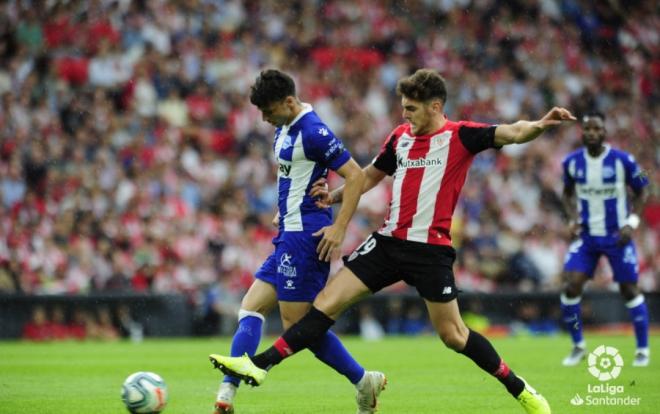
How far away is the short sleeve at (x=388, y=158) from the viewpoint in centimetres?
815

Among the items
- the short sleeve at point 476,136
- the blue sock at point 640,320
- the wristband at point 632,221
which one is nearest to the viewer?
the short sleeve at point 476,136

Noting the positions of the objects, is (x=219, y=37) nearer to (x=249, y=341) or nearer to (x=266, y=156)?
(x=266, y=156)

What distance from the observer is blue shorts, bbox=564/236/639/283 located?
1298cm

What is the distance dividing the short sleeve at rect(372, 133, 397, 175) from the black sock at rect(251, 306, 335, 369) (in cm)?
125

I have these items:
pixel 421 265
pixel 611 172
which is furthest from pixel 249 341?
pixel 611 172

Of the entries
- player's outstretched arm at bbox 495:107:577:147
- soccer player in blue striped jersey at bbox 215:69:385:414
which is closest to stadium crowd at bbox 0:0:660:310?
soccer player in blue striped jersey at bbox 215:69:385:414

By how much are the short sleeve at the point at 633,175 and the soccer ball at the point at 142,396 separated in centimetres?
729

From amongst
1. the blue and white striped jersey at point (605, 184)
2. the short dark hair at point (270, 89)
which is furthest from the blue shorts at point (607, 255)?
the short dark hair at point (270, 89)

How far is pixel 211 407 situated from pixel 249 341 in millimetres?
897

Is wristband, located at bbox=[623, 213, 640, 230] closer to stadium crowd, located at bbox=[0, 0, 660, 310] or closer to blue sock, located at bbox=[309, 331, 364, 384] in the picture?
blue sock, located at bbox=[309, 331, 364, 384]

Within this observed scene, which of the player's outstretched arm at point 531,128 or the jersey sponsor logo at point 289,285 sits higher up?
the player's outstretched arm at point 531,128

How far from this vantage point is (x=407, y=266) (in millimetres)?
7734

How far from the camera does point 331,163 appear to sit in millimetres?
7887

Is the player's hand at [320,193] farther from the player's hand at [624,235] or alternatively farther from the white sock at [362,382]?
the player's hand at [624,235]
